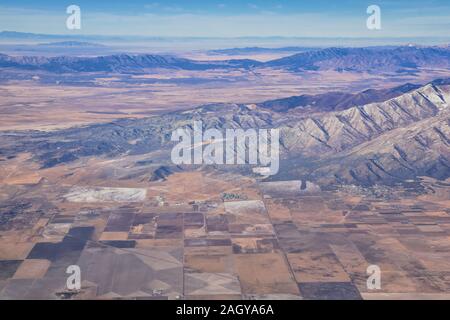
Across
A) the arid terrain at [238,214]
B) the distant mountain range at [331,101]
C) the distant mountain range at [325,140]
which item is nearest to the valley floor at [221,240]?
the arid terrain at [238,214]

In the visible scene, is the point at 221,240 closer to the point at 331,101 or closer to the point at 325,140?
the point at 325,140

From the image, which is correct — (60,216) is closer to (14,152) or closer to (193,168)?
(193,168)

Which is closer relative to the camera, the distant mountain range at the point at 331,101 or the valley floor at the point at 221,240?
the valley floor at the point at 221,240

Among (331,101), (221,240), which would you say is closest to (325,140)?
(331,101)

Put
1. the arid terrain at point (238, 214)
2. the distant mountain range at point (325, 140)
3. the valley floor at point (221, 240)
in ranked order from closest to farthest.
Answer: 1. the valley floor at point (221, 240)
2. the arid terrain at point (238, 214)
3. the distant mountain range at point (325, 140)

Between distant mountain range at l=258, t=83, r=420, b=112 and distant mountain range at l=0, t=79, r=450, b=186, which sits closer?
distant mountain range at l=0, t=79, r=450, b=186

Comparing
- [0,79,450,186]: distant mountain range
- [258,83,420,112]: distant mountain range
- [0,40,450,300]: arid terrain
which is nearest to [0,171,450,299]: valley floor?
[0,40,450,300]: arid terrain

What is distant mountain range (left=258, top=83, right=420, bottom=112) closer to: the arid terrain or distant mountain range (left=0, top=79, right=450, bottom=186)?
distant mountain range (left=0, top=79, right=450, bottom=186)

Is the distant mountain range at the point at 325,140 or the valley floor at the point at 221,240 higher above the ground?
the distant mountain range at the point at 325,140

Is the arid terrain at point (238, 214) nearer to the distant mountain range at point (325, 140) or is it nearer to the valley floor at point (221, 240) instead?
the valley floor at point (221, 240)
